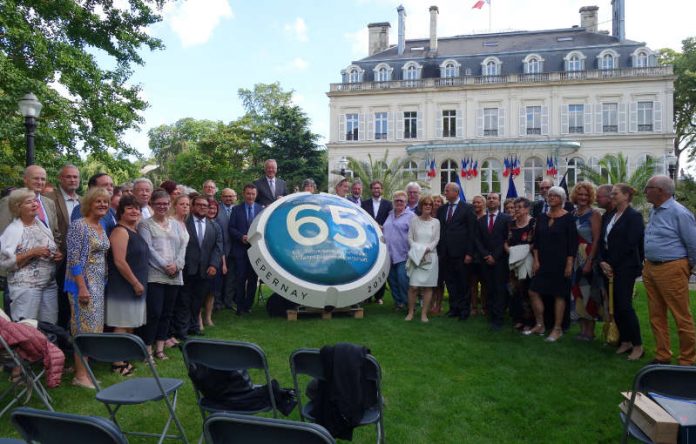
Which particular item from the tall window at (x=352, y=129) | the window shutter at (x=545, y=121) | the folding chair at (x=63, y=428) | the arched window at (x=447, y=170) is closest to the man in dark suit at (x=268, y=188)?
the folding chair at (x=63, y=428)

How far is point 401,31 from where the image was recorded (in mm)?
46188

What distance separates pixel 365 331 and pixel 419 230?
72.1 inches

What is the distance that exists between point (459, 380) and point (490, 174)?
35.9 m

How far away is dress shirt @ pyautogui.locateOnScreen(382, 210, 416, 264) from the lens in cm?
848

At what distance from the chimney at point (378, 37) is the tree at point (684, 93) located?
23.6 meters

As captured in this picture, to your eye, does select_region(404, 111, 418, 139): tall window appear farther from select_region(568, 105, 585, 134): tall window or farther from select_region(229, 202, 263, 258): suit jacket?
select_region(229, 202, 263, 258): suit jacket

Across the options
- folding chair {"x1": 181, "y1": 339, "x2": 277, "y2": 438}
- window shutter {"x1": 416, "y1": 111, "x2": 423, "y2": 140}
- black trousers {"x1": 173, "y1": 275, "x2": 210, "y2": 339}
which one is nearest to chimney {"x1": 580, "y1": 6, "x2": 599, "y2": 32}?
window shutter {"x1": 416, "y1": 111, "x2": 423, "y2": 140}

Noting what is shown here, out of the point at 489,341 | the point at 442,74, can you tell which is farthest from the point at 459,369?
the point at 442,74

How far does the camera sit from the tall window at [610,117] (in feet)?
125

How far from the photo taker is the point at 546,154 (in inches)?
1500

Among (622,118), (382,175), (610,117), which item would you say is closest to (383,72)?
(382,175)

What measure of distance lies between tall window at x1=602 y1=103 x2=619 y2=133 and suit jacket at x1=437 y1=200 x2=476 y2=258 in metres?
35.5

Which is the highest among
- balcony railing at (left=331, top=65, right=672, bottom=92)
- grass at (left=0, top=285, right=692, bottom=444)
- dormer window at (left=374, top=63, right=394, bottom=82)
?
dormer window at (left=374, top=63, right=394, bottom=82)

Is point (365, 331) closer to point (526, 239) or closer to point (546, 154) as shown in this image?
point (526, 239)
